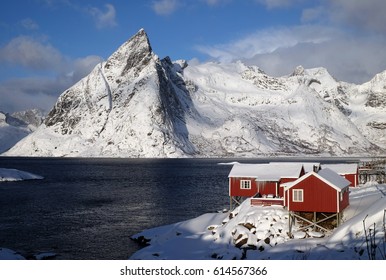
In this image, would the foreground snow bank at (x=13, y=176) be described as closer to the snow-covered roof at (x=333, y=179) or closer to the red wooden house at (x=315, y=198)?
the red wooden house at (x=315, y=198)

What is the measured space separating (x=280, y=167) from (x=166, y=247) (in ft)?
68.3

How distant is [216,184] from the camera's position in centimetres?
8788

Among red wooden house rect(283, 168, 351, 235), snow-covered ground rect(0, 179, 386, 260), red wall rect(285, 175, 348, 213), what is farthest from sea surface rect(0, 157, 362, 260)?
red wall rect(285, 175, 348, 213)

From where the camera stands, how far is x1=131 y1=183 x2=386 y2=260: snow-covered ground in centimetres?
2405

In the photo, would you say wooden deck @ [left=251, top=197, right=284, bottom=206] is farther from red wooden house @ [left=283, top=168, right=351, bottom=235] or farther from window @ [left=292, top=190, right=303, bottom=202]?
window @ [left=292, top=190, right=303, bottom=202]

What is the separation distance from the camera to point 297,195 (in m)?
34.5

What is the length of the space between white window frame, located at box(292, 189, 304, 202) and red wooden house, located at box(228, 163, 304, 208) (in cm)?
1021

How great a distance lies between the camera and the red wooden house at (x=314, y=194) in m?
33.5

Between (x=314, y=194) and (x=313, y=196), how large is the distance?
19cm

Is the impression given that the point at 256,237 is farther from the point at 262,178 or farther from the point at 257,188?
the point at 257,188

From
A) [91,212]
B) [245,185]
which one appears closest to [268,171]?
[245,185]

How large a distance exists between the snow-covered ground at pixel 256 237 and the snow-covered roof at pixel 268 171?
286 inches

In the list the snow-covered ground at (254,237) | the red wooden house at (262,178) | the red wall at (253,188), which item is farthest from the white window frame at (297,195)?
the red wall at (253,188)
